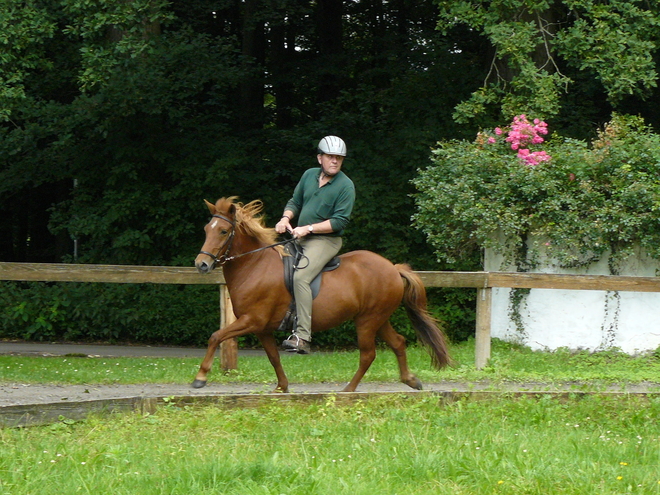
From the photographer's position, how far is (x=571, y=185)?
12922 mm

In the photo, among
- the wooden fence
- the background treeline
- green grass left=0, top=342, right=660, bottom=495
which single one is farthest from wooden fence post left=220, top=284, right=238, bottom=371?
the background treeline

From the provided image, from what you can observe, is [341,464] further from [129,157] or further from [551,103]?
[129,157]

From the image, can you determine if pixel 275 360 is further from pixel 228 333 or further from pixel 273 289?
pixel 273 289

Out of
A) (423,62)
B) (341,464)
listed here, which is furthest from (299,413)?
(423,62)

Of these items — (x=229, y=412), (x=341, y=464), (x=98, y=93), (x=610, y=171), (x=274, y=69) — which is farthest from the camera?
(x=274, y=69)

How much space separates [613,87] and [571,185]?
84.8 inches

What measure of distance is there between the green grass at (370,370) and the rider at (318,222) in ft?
5.75

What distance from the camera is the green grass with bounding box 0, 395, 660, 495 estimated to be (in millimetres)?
4941

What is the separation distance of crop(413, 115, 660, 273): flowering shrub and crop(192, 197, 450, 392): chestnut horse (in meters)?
4.80

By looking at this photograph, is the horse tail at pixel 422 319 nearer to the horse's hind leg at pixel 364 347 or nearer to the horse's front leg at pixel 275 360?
the horse's hind leg at pixel 364 347

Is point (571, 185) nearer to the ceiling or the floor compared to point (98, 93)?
nearer to the floor

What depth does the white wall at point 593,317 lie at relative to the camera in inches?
509

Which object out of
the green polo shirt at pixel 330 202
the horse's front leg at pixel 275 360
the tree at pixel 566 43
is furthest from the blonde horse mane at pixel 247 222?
the tree at pixel 566 43

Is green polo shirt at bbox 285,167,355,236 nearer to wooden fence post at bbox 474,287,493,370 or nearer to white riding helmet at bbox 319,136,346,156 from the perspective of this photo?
white riding helmet at bbox 319,136,346,156
